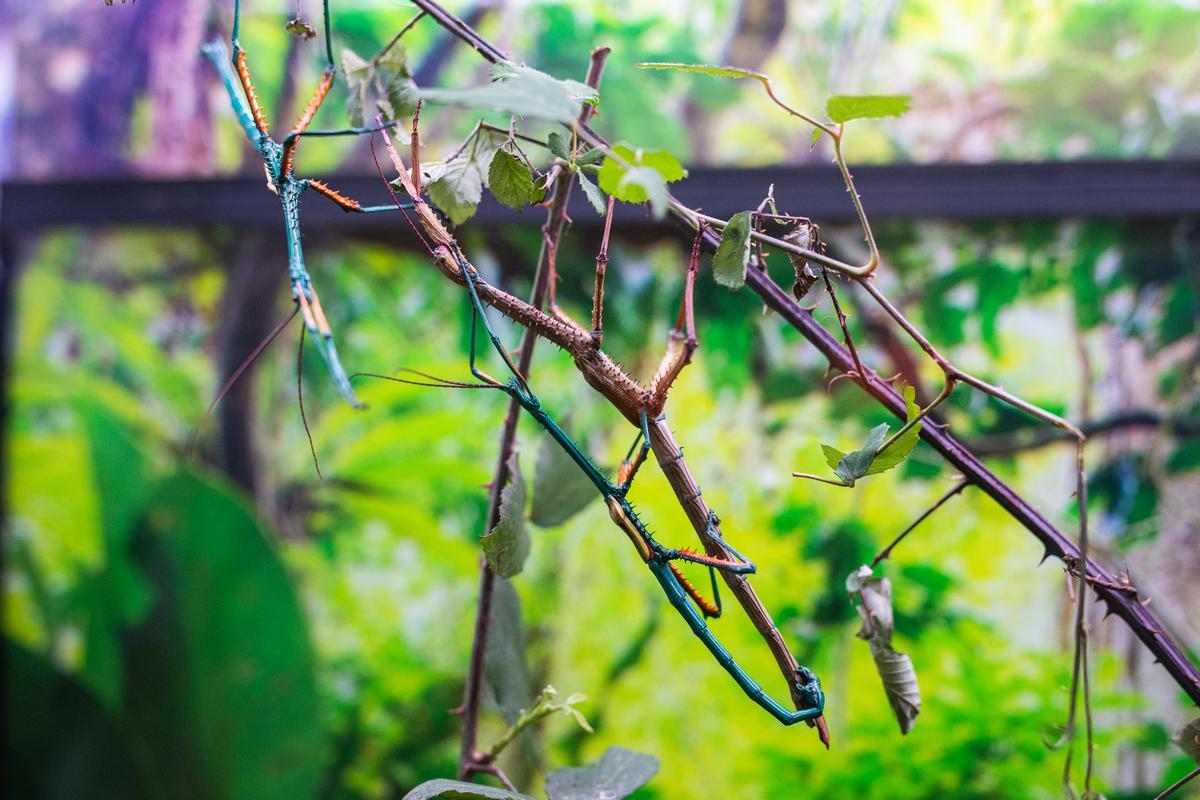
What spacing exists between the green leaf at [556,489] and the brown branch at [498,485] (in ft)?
0.07

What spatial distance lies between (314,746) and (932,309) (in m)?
1.12

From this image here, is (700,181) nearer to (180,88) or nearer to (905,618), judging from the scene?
(905,618)

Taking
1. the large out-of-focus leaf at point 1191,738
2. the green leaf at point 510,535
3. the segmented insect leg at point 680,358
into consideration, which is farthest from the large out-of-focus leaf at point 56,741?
the large out-of-focus leaf at point 1191,738

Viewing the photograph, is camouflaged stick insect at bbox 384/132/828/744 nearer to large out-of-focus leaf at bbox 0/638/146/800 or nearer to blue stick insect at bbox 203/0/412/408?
blue stick insect at bbox 203/0/412/408

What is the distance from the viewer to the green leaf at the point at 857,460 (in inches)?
13.6

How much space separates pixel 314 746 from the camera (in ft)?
3.94

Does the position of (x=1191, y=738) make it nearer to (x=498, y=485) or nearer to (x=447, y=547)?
(x=498, y=485)

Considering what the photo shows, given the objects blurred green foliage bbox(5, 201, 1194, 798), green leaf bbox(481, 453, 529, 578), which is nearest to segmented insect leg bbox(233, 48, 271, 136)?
green leaf bbox(481, 453, 529, 578)

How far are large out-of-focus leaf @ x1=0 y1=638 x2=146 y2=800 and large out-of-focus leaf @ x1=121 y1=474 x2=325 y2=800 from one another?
0.06 m

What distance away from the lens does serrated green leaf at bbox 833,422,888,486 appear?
35cm

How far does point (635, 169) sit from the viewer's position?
260 mm

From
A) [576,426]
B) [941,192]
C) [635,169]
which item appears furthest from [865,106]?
[941,192]

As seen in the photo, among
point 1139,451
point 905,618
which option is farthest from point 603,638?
point 1139,451

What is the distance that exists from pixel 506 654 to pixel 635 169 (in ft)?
1.07
